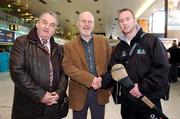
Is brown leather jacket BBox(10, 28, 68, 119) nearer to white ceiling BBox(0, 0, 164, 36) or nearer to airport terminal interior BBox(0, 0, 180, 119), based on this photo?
airport terminal interior BBox(0, 0, 180, 119)

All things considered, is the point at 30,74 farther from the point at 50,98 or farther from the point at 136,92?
the point at 136,92

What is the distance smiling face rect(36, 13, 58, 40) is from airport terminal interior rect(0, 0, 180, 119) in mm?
621

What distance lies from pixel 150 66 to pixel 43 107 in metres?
0.94

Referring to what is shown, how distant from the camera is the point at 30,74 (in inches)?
93.4

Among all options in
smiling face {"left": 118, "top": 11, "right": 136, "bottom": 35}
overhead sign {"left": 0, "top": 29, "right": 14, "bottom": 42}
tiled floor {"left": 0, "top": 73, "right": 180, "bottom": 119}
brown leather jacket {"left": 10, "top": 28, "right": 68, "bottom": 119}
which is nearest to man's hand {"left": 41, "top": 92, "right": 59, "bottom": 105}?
brown leather jacket {"left": 10, "top": 28, "right": 68, "bottom": 119}

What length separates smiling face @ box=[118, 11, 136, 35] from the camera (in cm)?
232

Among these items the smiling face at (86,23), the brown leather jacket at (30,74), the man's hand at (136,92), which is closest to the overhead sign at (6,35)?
the smiling face at (86,23)

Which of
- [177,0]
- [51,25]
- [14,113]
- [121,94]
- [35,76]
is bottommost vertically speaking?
[14,113]

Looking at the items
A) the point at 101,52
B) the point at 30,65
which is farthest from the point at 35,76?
the point at 101,52

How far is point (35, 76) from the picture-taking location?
237cm

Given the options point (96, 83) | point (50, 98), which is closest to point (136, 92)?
point (96, 83)

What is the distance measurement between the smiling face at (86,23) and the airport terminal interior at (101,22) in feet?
0.91

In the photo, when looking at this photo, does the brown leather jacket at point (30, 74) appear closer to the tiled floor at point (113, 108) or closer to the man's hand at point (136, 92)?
the man's hand at point (136, 92)

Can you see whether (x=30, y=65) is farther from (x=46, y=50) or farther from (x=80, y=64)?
(x=80, y=64)
